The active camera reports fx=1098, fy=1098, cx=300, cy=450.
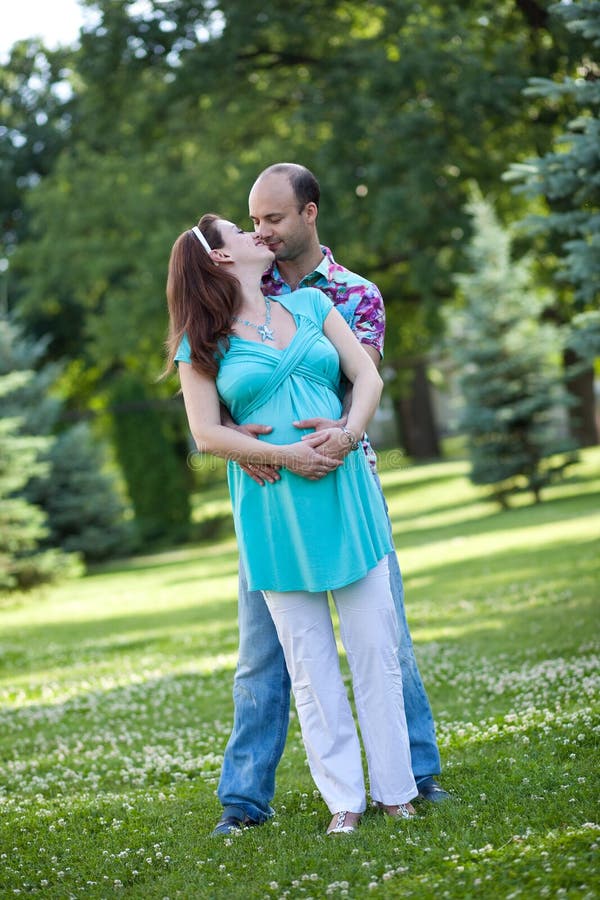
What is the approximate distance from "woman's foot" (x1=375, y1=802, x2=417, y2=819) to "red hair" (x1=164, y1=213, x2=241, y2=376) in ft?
5.65

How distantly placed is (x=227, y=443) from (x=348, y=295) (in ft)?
2.76

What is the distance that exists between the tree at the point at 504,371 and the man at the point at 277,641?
15409 mm

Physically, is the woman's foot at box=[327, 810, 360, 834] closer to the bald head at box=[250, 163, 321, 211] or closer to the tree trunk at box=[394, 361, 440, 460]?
the bald head at box=[250, 163, 321, 211]

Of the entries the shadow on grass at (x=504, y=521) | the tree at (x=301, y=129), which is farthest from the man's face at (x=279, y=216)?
the shadow on grass at (x=504, y=521)

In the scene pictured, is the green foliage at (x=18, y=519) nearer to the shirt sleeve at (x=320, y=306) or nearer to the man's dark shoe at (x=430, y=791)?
the shirt sleeve at (x=320, y=306)

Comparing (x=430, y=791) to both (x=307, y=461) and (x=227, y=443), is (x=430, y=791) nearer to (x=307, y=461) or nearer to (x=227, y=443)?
(x=307, y=461)

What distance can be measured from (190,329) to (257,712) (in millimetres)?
1537

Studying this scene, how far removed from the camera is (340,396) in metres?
4.26

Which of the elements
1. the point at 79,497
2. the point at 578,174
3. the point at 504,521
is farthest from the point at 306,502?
the point at 79,497

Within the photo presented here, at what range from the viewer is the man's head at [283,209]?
4.21 m

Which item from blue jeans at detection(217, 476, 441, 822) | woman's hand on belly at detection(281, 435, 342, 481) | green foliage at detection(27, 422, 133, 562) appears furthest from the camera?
green foliage at detection(27, 422, 133, 562)

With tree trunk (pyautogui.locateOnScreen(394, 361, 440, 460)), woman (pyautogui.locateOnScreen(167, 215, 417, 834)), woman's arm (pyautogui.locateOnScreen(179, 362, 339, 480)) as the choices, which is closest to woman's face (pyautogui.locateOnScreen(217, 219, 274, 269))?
woman (pyautogui.locateOnScreen(167, 215, 417, 834))

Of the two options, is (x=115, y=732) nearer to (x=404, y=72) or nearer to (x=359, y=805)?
(x=359, y=805)

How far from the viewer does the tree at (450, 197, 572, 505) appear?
19.6 metres
